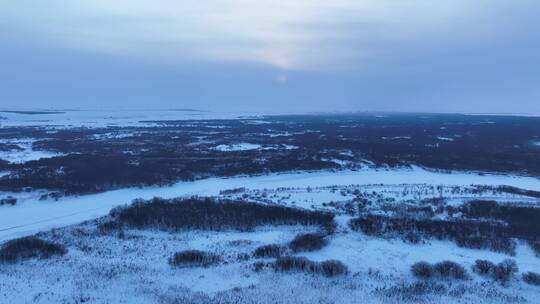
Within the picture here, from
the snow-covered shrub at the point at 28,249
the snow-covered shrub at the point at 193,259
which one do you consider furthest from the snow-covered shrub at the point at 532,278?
the snow-covered shrub at the point at 28,249

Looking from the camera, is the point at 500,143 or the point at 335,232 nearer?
the point at 335,232

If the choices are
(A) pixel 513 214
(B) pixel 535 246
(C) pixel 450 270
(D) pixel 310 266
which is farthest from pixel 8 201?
(A) pixel 513 214

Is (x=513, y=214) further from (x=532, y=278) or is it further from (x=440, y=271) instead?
(x=440, y=271)

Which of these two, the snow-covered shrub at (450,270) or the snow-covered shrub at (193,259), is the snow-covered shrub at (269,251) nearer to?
the snow-covered shrub at (193,259)

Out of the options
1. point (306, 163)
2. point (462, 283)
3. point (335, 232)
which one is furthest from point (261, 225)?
point (306, 163)

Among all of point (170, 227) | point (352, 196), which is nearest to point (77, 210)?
point (170, 227)

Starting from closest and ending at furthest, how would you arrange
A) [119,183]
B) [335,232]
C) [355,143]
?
[335,232], [119,183], [355,143]

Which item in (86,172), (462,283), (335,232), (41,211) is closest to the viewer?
(462,283)

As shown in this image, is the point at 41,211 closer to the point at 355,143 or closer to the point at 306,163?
the point at 306,163
